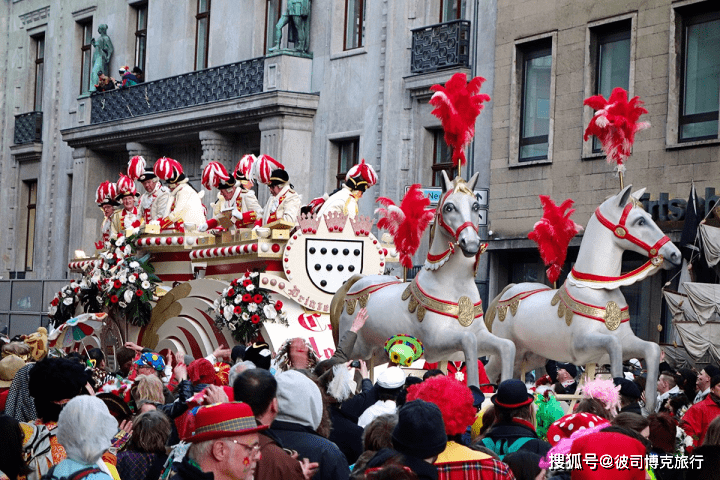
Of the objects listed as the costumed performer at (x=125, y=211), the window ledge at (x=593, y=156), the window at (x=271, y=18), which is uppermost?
the window at (x=271, y=18)

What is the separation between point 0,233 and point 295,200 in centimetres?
2509

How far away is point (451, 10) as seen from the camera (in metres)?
22.7

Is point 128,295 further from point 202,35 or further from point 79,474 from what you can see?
point 202,35

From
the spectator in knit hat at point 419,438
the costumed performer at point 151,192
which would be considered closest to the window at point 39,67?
the costumed performer at point 151,192

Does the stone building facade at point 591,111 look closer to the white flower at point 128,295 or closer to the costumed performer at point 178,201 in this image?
the costumed performer at point 178,201

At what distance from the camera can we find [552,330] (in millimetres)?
10133

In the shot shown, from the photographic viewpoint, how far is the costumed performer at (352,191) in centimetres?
1415

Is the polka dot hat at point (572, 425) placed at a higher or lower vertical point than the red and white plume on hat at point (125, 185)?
lower

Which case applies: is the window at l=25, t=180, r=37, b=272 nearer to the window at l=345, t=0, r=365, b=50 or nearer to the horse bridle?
the window at l=345, t=0, r=365, b=50

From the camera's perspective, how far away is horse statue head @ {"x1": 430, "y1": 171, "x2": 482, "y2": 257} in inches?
382

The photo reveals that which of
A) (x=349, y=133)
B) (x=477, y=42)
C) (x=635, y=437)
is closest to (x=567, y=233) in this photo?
→ (x=635, y=437)

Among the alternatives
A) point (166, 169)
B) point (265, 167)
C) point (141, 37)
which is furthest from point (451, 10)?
point (141, 37)

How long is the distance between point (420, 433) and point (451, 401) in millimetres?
615

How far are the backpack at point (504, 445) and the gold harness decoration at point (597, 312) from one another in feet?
12.3
